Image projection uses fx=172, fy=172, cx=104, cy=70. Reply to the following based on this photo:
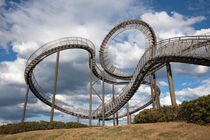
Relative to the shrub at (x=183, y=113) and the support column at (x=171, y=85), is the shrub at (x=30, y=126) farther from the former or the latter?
the support column at (x=171, y=85)

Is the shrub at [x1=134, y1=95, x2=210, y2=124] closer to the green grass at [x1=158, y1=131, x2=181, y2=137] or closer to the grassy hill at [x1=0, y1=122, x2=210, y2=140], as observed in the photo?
the grassy hill at [x1=0, y1=122, x2=210, y2=140]

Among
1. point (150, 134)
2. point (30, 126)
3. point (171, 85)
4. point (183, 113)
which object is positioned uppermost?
point (171, 85)

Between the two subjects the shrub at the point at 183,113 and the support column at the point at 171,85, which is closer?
the shrub at the point at 183,113

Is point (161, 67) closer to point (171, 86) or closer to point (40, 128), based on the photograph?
point (171, 86)

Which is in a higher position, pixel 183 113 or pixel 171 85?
pixel 171 85

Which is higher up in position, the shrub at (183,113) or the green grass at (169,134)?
the shrub at (183,113)

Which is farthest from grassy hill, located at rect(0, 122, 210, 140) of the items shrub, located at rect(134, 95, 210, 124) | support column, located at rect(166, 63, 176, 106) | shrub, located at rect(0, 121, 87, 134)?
support column, located at rect(166, 63, 176, 106)

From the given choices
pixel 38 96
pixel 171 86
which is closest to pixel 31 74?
pixel 38 96

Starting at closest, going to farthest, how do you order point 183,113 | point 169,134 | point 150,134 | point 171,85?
point 169,134, point 150,134, point 183,113, point 171,85

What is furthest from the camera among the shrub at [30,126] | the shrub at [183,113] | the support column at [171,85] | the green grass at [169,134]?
the shrub at [30,126]

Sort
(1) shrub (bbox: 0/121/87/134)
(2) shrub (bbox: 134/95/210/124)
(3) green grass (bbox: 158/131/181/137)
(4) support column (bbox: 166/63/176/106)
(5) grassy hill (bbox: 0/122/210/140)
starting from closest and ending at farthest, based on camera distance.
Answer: (5) grassy hill (bbox: 0/122/210/140)
(3) green grass (bbox: 158/131/181/137)
(2) shrub (bbox: 134/95/210/124)
(4) support column (bbox: 166/63/176/106)
(1) shrub (bbox: 0/121/87/134)

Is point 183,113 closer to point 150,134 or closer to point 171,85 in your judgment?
point 150,134

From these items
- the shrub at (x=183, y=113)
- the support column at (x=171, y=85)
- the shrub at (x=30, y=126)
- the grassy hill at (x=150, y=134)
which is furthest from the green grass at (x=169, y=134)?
the shrub at (x=30, y=126)

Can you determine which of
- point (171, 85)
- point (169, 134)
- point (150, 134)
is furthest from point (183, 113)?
point (171, 85)
